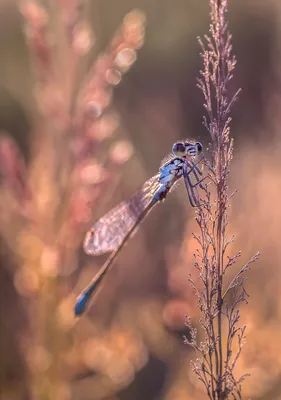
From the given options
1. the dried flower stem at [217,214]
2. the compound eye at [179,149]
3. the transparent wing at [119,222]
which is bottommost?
the dried flower stem at [217,214]

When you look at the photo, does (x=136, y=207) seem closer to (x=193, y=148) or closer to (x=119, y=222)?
(x=119, y=222)

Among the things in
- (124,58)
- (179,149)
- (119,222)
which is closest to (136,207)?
(119,222)

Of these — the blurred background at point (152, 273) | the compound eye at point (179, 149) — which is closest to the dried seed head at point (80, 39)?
the blurred background at point (152, 273)

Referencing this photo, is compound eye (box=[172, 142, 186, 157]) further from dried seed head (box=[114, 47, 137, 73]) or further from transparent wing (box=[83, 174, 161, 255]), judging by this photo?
dried seed head (box=[114, 47, 137, 73])

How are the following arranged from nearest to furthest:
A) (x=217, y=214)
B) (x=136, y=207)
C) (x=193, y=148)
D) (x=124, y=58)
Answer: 1. (x=217, y=214)
2. (x=193, y=148)
3. (x=136, y=207)
4. (x=124, y=58)

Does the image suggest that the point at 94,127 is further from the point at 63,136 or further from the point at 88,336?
the point at 88,336

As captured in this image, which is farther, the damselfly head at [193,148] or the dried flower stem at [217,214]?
the damselfly head at [193,148]

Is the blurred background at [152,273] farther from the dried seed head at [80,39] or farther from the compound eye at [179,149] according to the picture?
the dried seed head at [80,39]
